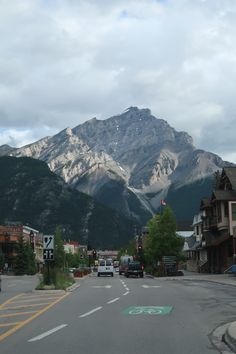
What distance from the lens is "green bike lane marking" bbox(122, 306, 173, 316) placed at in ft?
58.6

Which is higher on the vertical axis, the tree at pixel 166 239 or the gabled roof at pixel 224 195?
the gabled roof at pixel 224 195

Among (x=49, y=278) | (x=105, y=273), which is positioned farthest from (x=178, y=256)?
(x=49, y=278)

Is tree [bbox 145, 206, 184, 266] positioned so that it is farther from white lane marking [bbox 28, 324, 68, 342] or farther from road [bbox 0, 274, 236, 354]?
white lane marking [bbox 28, 324, 68, 342]

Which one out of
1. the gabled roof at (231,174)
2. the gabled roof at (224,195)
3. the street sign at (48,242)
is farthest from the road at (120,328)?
the gabled roof at (231,174)

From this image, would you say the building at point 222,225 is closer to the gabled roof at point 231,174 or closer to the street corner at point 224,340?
the gabled roof at point 231,174

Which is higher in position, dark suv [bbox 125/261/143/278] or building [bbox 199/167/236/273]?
building [bbox 199/167/236/273]

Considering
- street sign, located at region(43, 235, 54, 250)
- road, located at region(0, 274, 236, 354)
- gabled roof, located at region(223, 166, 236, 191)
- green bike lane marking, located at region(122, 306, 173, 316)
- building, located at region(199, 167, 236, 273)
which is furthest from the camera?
gabled roof, located at region(223, 166, 236, 191)

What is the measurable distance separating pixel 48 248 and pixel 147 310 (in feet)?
44.4

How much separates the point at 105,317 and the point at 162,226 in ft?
168

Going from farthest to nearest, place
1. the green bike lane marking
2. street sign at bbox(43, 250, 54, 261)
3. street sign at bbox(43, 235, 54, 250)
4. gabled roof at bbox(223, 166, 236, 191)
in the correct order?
gabled roof at bbox(223, 166, 236, 191), street sign at bbox(43, 235, 54, 250), street sign at bbox(43, 250, 54, 261), the green bike lane marking

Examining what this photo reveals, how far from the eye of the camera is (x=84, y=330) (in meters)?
13.8

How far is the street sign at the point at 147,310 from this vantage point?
703 inches

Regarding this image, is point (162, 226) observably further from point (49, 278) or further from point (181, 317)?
point (181, 317)

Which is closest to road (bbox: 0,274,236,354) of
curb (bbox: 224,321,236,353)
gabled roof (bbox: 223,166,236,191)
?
curb (bbox: 224,321,236,353)
